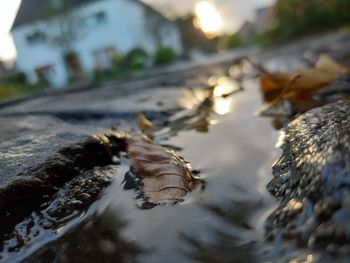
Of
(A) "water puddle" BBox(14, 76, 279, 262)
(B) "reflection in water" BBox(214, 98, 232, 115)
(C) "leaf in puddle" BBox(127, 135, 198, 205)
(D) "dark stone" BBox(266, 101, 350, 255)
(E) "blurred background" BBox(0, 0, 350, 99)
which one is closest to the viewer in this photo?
(D) "dark stone" BBox(266, 101, 350, 255)

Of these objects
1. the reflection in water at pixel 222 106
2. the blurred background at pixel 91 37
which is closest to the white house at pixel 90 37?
the blurred background at pixel 91 37

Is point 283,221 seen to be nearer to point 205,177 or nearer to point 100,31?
point 205,177

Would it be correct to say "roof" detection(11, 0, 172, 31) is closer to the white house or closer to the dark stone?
the white house

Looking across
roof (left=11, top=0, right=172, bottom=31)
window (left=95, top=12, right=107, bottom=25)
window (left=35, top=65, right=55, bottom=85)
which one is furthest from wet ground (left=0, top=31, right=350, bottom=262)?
window (left=35, top=65, right=55, bottom=85)

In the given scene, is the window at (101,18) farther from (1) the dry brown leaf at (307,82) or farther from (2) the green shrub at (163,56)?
(1) the dry brown leaf at (307,82)

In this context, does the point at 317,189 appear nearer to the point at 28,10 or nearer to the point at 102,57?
the point at 102,57

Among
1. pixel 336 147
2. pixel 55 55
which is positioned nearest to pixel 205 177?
pixel 336 147
